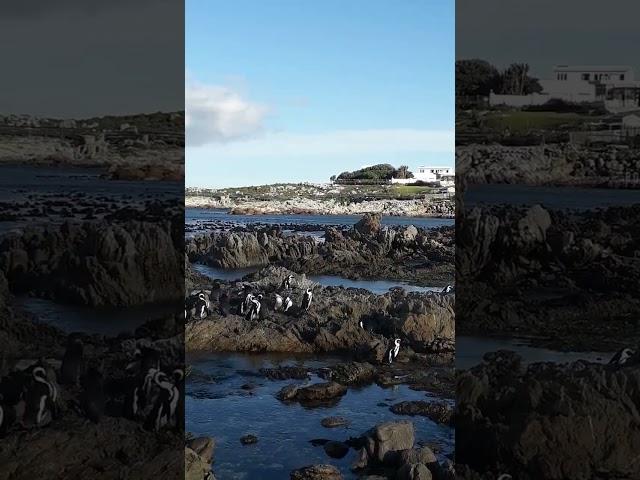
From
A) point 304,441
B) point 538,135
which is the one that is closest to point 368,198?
point 304,441

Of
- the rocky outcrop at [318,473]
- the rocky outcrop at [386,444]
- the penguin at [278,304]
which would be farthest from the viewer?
the penguin at [278,304]

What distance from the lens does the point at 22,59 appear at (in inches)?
148

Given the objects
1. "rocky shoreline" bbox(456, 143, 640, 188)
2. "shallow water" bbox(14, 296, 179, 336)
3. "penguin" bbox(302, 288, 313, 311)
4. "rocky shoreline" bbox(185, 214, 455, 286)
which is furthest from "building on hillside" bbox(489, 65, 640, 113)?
"rocky shoreline" bbox(185, 214, 455, 286)

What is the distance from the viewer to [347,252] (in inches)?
940

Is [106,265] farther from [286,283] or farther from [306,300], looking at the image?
[286,283]

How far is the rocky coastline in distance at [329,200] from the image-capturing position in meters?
29.2

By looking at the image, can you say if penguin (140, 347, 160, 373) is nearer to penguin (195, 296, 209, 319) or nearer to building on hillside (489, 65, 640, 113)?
building on hillside (489, 65, 640, 113)

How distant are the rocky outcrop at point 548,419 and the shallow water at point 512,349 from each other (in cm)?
4

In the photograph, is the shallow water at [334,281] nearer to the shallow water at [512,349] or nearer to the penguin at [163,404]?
the shallow water at [512,349]

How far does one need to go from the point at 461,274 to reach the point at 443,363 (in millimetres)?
11007

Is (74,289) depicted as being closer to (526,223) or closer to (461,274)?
(461,274)

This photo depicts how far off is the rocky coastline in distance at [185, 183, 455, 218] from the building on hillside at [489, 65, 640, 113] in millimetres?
24587

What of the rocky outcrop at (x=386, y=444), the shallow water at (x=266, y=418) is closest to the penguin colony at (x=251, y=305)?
the shallow water at (x=266, y=418)

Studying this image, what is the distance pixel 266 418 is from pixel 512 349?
8844mm
